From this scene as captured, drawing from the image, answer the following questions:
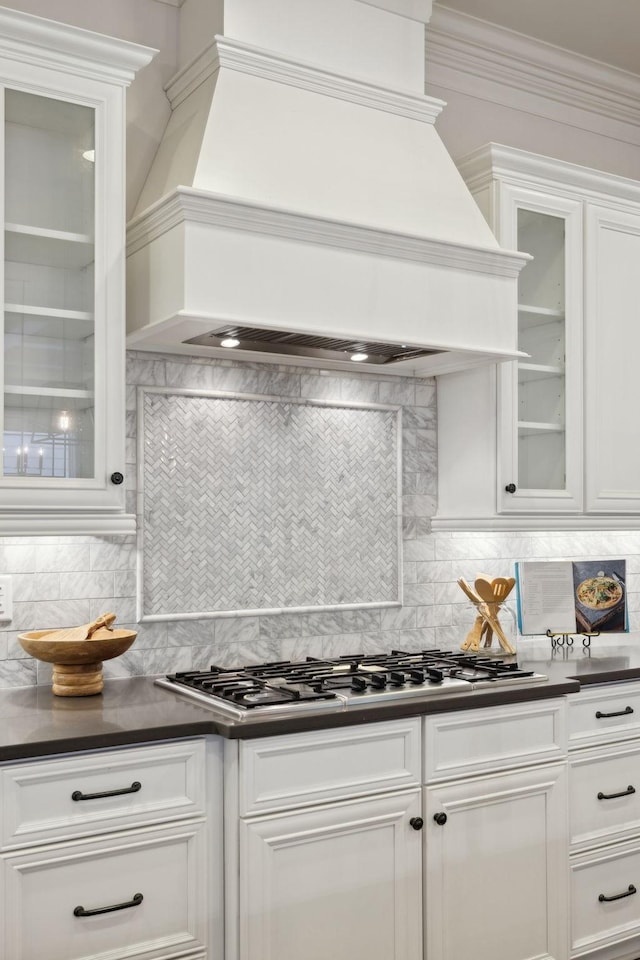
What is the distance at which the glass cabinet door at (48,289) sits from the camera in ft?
7.56

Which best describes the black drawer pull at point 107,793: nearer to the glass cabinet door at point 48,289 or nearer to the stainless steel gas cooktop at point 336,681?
the stainless steel gas cooktop at point 336,681

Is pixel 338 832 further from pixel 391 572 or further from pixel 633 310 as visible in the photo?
pixel 633 310

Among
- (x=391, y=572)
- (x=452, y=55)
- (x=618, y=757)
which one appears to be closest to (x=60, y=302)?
(x=391, y=572)

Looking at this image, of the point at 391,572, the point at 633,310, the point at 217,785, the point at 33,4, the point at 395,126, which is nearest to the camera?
the point at 217,785

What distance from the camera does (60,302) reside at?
2369 millimetres

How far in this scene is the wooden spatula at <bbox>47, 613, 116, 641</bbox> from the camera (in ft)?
8.00

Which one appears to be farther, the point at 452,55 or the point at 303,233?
the point at 452,55

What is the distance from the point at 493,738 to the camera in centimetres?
255

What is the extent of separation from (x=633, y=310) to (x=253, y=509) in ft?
5.11

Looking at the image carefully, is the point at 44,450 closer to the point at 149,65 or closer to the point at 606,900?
the point at 149,65

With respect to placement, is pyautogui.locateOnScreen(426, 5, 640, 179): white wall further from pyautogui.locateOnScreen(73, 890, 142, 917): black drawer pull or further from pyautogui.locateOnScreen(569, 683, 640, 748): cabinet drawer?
pyautogui.locateOnScreen(73, 890, 142, 917): black drawer pull

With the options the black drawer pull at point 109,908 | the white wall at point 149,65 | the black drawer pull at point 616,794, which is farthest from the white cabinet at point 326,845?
the white wall at point 149,65

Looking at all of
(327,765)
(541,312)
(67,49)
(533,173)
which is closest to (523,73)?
(533,173)

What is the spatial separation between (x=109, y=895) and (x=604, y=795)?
153 cm
